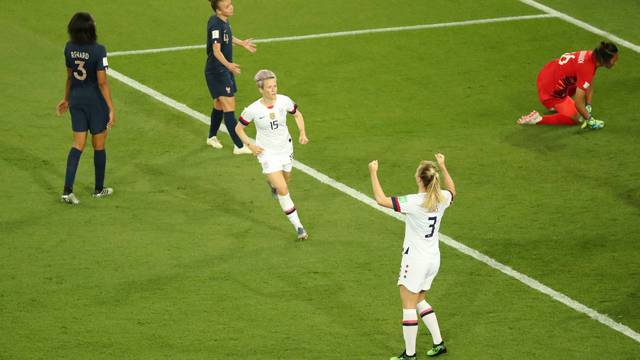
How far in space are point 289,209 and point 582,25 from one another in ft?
32.1

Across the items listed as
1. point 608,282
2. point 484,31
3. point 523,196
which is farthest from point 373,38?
point 608,282

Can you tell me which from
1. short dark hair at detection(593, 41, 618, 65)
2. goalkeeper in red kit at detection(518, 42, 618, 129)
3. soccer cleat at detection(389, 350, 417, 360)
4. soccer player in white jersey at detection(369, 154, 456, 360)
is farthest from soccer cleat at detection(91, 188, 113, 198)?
short dark hair at detection(593, 41, 618, 65)

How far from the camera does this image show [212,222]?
13109 millimetres

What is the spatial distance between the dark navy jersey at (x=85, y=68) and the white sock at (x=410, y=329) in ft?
17.1

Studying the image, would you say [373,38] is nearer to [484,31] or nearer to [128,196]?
[484,31]

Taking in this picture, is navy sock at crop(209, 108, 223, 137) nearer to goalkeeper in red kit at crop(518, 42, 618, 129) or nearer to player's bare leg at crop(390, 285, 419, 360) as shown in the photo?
goalkeeper in red kit at crop(518, 42, 618, 129)

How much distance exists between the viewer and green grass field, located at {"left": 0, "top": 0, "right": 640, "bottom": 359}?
35.3 feet

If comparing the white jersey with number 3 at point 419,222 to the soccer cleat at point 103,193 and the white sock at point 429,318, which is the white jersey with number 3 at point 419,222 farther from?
the soccer cleat at point 103,193

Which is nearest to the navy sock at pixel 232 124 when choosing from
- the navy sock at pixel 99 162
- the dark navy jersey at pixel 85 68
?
the navy sock at pixel 99 162

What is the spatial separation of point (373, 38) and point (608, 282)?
8.85 m

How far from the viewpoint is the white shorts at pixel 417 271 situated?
984 centimetres

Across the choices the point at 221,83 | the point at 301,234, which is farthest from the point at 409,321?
the point at 221,83

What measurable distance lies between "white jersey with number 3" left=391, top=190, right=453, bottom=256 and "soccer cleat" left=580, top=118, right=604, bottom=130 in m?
6.42

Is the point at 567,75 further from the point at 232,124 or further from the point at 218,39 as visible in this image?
the point at 218,39
